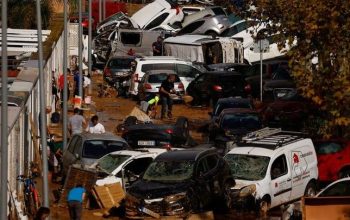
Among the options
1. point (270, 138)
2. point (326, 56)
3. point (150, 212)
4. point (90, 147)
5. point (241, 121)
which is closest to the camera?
point (326, 56)

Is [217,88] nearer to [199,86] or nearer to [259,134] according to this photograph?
[199,86]

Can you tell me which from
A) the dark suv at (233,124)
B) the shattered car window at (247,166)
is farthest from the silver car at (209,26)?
the shattered car window at (247,166)

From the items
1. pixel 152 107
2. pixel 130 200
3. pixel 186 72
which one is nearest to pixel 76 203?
pixel 130 200

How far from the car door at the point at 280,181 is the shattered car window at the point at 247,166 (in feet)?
0.71

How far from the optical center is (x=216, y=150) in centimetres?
2688

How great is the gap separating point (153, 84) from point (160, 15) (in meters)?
17.7

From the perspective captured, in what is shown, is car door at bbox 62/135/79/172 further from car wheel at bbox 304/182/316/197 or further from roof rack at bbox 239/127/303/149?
car wheel at bbox 304/182/316/197

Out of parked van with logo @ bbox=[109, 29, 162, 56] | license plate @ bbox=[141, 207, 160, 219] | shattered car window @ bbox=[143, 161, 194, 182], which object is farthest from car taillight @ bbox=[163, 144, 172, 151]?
parked van with logo @ bbox=[109, 29, 162, 56]

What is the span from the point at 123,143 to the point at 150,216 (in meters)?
5.28

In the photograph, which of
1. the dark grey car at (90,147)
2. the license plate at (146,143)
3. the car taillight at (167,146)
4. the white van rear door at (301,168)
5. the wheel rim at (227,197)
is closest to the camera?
the wheel rim at (227,197)

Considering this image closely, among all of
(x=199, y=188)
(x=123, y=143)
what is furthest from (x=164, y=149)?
(x=199, y=188)

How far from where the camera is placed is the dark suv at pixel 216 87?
144 ft

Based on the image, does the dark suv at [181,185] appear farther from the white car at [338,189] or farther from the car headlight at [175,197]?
the white car at [338,189]

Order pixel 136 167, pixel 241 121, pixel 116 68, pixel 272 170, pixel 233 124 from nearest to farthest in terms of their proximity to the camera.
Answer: pixel 272 170, pixel 136 167, pixel 233 124, pixel 241 121, pixel 116 68
